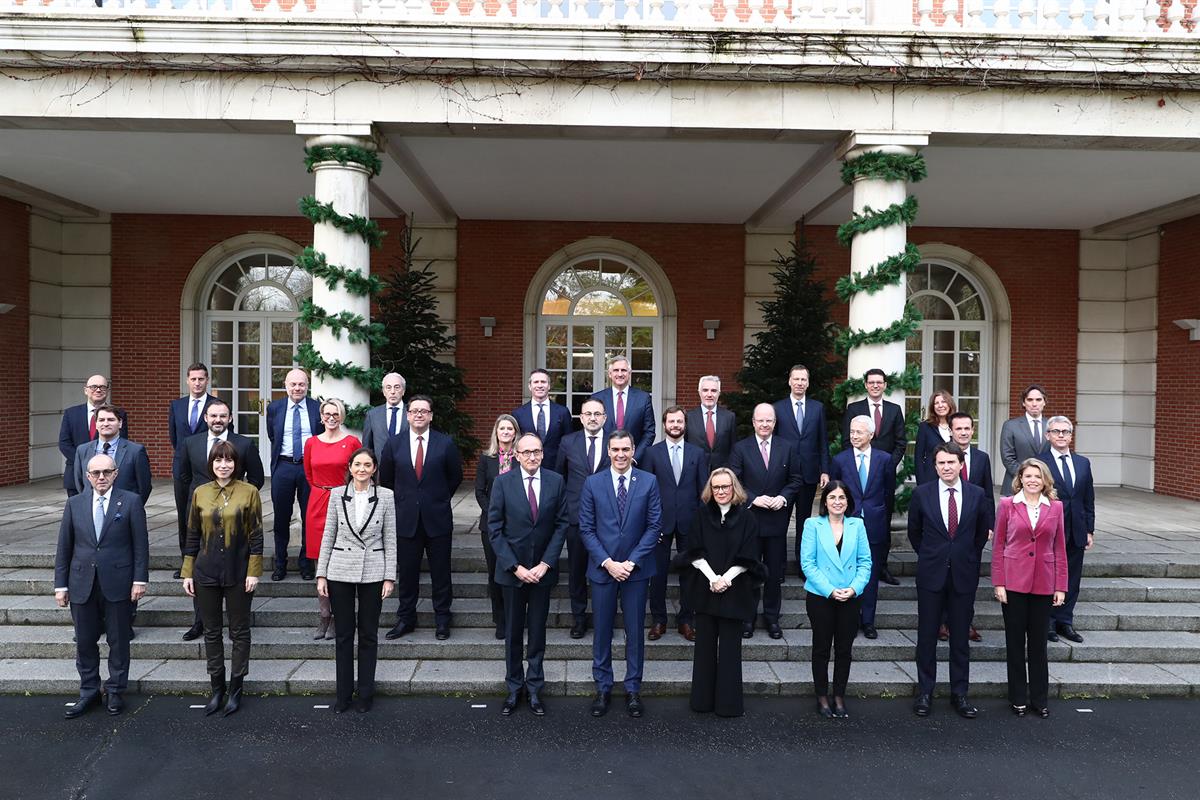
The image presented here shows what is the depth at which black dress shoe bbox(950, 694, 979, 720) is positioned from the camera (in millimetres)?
4969

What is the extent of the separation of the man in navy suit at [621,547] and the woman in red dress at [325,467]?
1993 millimetres

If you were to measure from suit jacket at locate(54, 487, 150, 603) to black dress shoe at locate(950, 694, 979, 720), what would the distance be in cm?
540

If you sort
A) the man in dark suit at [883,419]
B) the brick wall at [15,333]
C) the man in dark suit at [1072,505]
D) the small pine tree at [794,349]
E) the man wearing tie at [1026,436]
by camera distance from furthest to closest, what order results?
1. the brick wall at [15,333]
2. the small pine tree at [794,349]
3. the man in dark suit at [883,419]
4. the man wearing tie at [1026,436]
5. the man in dark suit at [1072,505]

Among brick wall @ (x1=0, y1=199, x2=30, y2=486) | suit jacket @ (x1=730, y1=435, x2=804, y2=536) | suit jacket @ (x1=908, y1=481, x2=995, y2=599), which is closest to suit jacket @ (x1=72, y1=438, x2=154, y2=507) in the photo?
suit jacket @ (x1=730, y1=435, x2=804, y2=536)

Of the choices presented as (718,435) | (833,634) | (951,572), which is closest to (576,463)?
(718,435)

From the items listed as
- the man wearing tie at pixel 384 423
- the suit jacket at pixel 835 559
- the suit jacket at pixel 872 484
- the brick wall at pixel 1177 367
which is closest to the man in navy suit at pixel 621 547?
the suit jacket at pixel 835 559

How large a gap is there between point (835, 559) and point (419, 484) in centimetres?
301

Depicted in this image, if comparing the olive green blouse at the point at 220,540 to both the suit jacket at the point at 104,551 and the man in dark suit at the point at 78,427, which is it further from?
the man in dark suit at the point at 78,427

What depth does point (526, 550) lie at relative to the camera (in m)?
4.94

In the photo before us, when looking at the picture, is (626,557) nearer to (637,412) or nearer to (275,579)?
(637,412)

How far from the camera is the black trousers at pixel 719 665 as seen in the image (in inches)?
191

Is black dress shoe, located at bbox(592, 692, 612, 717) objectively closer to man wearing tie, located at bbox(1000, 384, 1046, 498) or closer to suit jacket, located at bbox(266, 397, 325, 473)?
suit jacket, located at bbox(266, 397, 325, 473)

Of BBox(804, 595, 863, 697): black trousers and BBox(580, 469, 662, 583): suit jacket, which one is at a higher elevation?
Result: BBox(580, 469, 662, 583): suit jacket

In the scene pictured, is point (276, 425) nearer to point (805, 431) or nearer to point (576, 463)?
point (576, 463)
